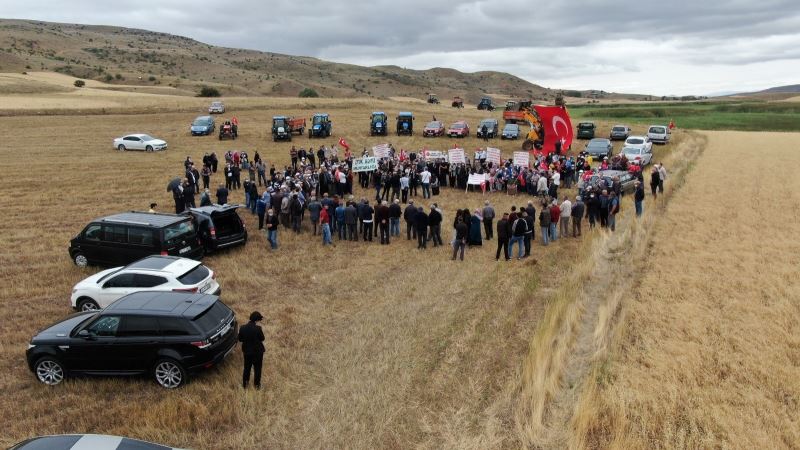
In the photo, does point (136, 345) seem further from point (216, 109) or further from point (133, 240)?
point (216, 109)

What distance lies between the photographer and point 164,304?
412 inches

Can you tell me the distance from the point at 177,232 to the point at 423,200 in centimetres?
1211

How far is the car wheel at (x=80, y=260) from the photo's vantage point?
1581cm

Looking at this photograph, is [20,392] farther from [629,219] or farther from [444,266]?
[629,219]

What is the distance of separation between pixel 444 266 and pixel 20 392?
34.7 feet

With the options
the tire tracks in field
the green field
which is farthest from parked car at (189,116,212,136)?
the green field

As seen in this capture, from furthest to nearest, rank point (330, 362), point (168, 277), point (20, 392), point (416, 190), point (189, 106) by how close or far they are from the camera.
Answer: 1. point (189, 106)
2. point (416, 190)
3. point (168, 277)
4. point (330, 362)
5. point (20, 392)

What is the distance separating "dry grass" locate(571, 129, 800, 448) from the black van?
11.1 metres

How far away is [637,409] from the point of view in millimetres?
8812

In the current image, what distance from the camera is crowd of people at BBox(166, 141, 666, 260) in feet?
59.3

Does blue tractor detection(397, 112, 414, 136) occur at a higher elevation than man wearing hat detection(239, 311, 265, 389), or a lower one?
higher

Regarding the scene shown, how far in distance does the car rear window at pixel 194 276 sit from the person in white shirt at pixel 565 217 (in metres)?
11.7

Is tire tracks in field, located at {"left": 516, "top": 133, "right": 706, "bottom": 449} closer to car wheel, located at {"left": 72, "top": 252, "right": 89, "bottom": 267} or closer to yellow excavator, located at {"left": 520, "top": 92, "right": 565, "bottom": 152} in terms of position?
car wheel, located at {"left": 72, "top": 252, "right": 89, "bottom": 267}

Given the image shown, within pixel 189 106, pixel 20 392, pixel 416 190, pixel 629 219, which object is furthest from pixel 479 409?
pixel 189 106
